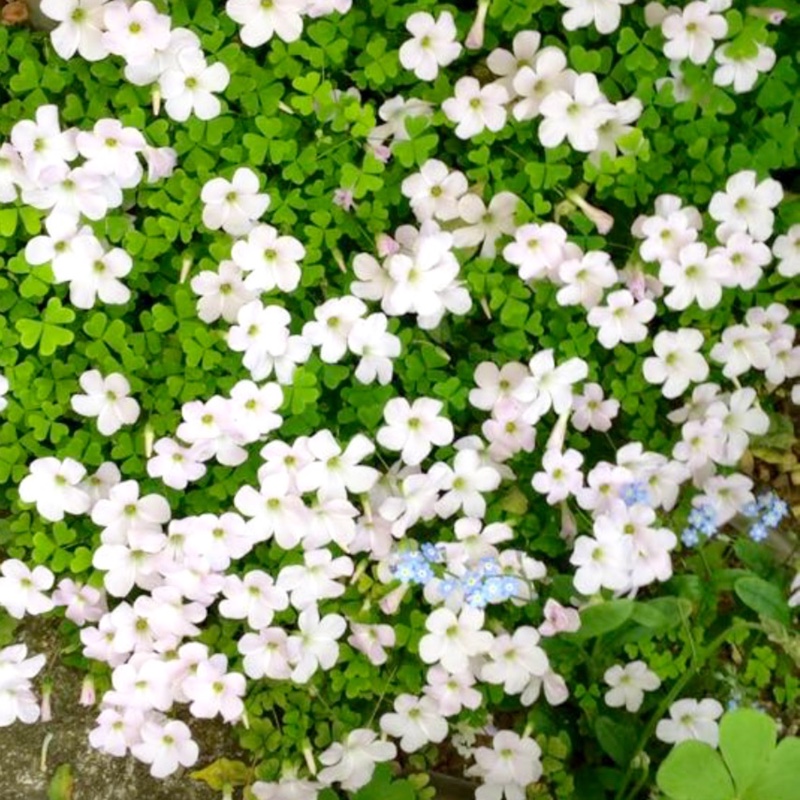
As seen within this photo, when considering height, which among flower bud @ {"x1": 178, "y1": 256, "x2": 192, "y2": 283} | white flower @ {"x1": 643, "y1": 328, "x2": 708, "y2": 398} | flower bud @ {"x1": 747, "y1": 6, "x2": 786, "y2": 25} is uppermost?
flower bud @ {"x1": 747, "y1": 6, "x2": 786, "y2": 25}

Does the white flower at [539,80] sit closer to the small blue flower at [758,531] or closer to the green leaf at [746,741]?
the small blue flower at [758,531]

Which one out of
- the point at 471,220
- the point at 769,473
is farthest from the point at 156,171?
the point at 769,473

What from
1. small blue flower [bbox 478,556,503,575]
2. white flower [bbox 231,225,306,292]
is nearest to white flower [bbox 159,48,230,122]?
white flower [bbox 231,225,306,292]

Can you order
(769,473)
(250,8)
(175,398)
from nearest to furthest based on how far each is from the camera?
1. (250,8)
2. (175,398)
3. (769,473)

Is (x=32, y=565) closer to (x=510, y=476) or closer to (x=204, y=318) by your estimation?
(x=204, y=318)

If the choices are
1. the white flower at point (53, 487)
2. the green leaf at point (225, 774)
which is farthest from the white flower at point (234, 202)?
the green leaf at point (225, 774)

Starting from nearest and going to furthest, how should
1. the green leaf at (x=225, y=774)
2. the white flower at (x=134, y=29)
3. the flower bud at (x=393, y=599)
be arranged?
the white flower at (x=134, y=29) < the flower bud at (x=393, y=599) < the green leaf at (x=225, y=774)

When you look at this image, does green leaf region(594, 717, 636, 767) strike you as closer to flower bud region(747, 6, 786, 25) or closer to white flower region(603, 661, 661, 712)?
white flower region(603, 661, 661, 712)
